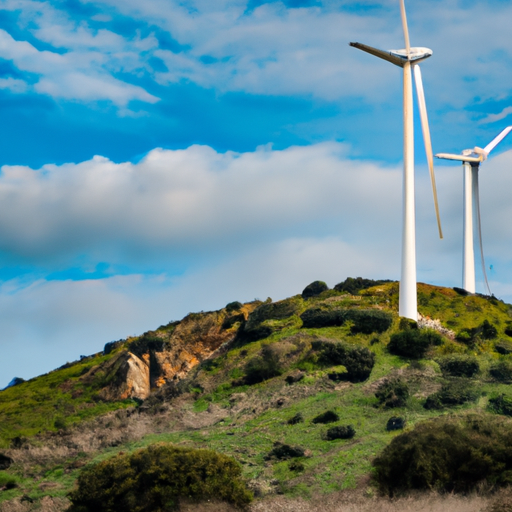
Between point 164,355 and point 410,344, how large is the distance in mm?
24217

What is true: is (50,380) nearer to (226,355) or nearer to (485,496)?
(226,355)

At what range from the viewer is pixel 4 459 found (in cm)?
4069

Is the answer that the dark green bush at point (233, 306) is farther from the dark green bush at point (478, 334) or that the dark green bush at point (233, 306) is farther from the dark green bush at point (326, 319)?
the dark green bush at point (478, 334)

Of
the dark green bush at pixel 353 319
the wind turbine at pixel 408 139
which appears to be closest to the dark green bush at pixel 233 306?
the dark green bush at pixel 353 319

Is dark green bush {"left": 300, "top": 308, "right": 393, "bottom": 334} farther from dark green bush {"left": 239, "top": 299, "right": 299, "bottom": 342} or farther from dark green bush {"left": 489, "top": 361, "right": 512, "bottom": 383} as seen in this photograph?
dark green bush {"left": 489, "top": 361, "right": 512, "bottom": 383}

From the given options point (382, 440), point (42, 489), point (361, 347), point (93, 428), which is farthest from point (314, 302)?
point (42, 489)

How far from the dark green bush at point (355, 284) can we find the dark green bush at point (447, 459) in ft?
168

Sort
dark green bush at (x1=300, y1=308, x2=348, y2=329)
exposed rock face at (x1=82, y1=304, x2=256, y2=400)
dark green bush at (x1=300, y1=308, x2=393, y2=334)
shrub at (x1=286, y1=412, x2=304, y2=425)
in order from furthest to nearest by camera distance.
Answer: dark green bush at (x1=300, y1=308, x2=348, y2=329)
exposed rock face at (x1=82, y1=304, x2=256, y2=400)
dark green bush at (x1=300, y1=308, x2=393, y2=334)
shrub at (x1=286, y1=412, x2=304, y2=425)

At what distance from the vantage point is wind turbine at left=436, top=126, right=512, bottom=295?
80.9m

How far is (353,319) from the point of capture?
207 ft

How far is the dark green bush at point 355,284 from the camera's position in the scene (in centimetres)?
8338

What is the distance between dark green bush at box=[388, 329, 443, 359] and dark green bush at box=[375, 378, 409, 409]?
893 centimetres

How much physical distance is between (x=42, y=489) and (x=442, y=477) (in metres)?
19.9

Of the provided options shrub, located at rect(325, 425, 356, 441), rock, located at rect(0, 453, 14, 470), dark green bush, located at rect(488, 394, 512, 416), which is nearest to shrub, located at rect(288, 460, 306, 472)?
shrub, located at rect(325, 425, 356, 441)
